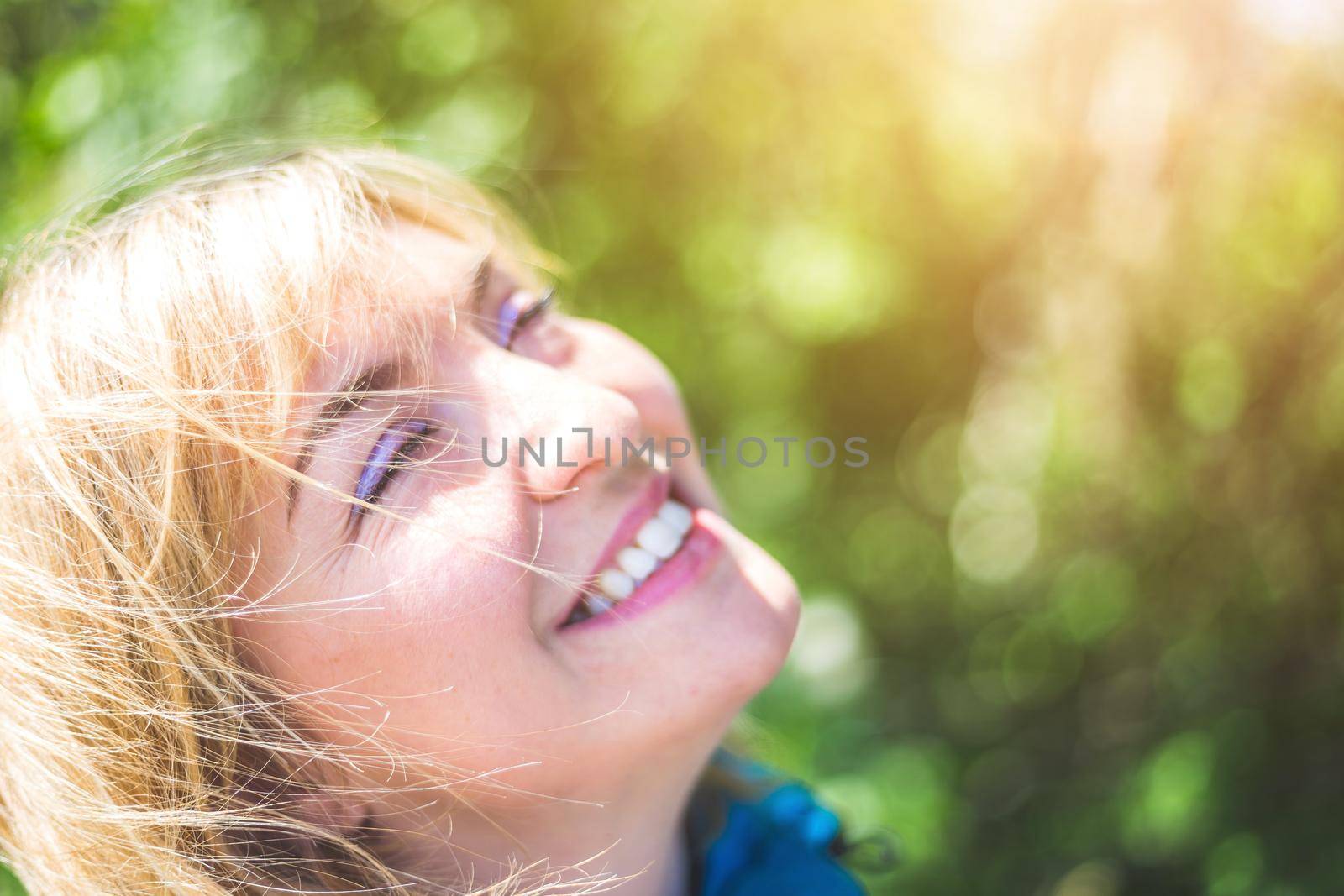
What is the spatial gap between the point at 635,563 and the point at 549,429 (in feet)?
0.75

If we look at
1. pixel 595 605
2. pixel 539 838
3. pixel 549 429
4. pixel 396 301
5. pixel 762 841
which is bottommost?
pixel 762 841

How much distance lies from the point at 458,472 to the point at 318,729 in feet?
1.10

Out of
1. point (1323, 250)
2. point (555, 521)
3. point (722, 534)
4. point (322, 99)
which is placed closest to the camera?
point (555, 521)

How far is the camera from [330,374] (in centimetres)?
97

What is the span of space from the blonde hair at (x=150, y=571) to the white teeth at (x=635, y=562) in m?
0.41

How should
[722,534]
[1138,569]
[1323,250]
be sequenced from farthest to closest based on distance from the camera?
[1138,569], [1323,250], [722,534]

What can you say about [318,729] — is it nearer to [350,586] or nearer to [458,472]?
[350,586]

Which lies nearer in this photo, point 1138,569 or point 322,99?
point 322,99

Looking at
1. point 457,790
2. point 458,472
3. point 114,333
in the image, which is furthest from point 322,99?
point 457,790

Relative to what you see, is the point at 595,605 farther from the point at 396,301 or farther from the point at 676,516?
the point at 396,301

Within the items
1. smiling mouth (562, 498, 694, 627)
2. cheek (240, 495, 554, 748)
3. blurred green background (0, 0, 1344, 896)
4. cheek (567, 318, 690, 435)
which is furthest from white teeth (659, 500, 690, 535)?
blurred green background (0, 0, 1344, 896)

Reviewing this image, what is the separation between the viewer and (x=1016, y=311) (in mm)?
2555

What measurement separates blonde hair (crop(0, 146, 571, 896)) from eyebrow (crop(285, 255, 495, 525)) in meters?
0.03

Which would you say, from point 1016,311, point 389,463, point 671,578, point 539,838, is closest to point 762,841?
point 539,838
